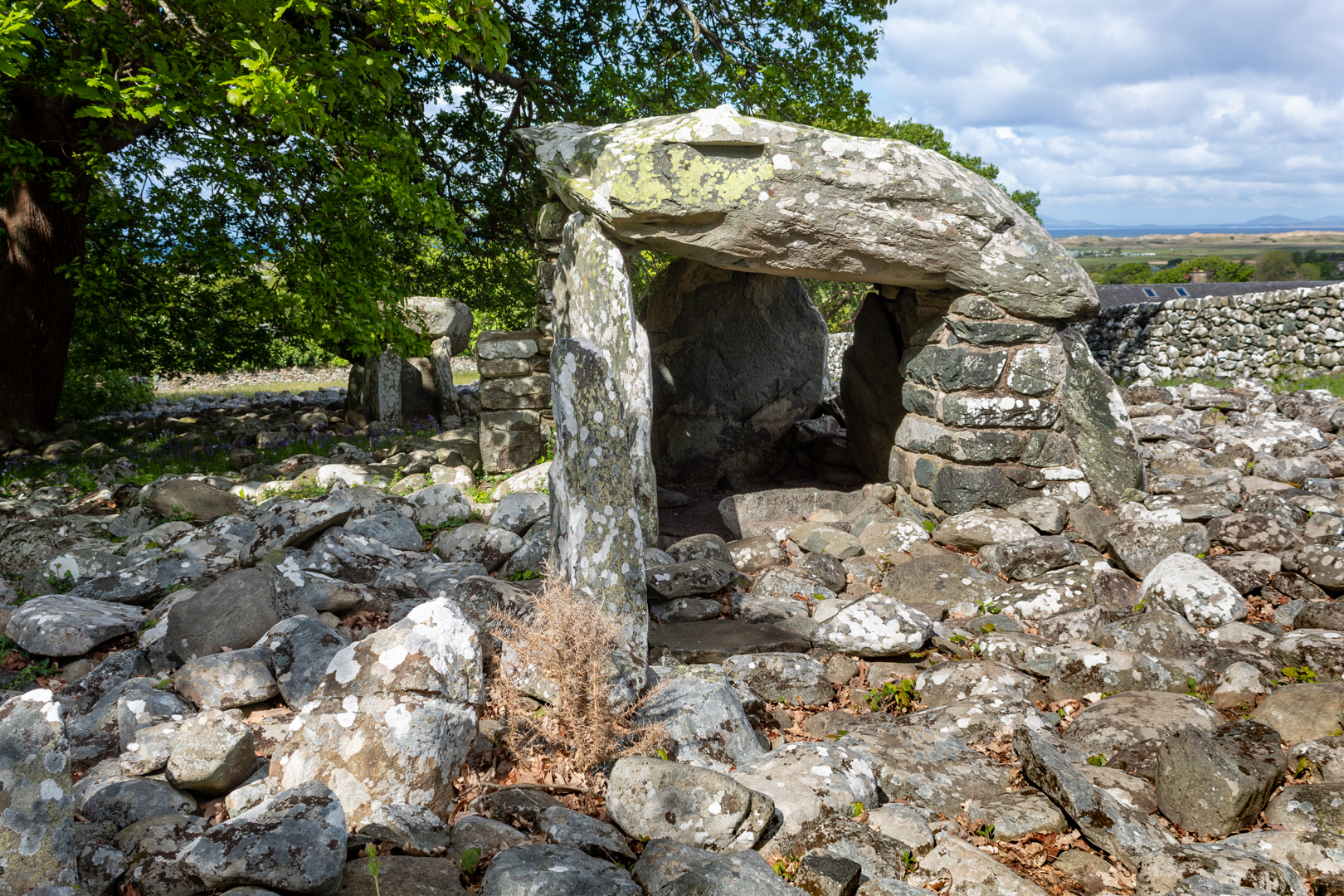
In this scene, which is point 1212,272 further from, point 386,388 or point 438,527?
point 438,527

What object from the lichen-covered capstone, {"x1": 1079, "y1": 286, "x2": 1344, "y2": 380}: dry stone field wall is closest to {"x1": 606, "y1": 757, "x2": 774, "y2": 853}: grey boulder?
the lichen-covered capstone

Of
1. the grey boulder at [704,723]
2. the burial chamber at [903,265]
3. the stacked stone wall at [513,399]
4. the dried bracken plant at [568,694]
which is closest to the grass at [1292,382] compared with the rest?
the burial chamber at [903,265]

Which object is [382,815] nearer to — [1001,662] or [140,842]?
[140,842]

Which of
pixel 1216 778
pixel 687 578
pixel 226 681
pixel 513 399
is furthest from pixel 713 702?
pixel 513 399

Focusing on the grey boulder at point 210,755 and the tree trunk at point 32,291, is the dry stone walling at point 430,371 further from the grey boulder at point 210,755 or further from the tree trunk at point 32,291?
the grey boulder at point 210,755

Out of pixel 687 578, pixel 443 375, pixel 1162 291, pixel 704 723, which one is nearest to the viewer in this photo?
pixel 704 723

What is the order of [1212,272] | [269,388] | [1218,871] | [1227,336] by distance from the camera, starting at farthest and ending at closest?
[1212,272]
[269,388]
[1227,336]
[1218,871]

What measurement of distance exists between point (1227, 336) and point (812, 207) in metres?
11.6

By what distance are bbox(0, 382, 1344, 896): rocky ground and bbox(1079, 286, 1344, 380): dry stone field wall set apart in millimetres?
8031

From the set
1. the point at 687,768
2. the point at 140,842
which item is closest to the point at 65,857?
the point at 140,842

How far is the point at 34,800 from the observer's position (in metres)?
2.28

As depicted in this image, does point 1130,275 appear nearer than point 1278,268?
Yes

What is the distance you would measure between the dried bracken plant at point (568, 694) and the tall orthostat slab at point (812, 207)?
394 centimetres

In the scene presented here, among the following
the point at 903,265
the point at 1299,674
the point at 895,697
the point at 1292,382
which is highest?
the point at 903,265
